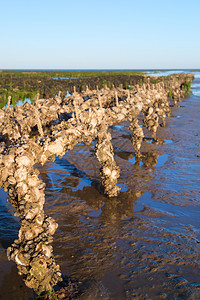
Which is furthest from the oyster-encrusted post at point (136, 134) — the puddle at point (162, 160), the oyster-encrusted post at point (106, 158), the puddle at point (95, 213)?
the puddle at point (95, 213)

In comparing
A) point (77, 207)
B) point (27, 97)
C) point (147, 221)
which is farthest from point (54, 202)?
point (27, 97)

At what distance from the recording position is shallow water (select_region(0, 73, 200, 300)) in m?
8.09

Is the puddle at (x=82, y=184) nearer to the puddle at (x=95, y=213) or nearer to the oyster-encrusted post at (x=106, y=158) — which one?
the oyster-encrusted post at (x=106, y=158)

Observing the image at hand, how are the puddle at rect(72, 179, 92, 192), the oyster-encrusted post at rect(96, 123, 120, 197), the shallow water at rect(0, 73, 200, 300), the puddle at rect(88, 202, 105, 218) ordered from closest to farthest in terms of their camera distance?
the shallow water at rect(0, 73, 200, 300), the puddle at rect(88, 202, 105, 218), the oyster-encrusted post at rect(96, 123, 120, 197), the puddle at rect(72, 179, 92, 192)

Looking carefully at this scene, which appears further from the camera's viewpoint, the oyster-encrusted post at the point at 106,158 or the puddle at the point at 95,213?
the oyster-encrusted post at the point at 106,158

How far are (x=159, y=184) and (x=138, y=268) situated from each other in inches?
280

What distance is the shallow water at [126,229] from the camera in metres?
8.09

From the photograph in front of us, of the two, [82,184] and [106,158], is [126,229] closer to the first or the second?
[106,158]

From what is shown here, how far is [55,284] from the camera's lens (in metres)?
7.61

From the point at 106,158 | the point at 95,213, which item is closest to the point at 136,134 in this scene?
the point at 106,158

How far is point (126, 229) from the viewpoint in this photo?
36.0 feet

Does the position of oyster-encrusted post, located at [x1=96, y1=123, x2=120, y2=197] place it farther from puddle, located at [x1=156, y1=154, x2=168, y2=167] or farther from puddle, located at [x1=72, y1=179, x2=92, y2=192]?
puddle, located at [x1=156, y1=154, x2=168, y2=167]

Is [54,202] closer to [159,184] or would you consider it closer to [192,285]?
[159,184]

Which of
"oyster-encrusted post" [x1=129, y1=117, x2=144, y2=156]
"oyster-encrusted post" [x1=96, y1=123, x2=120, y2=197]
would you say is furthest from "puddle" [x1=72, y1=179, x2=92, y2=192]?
"oyster-encrusted post" [x1=129, y1=117, x2=144, y2=156]
